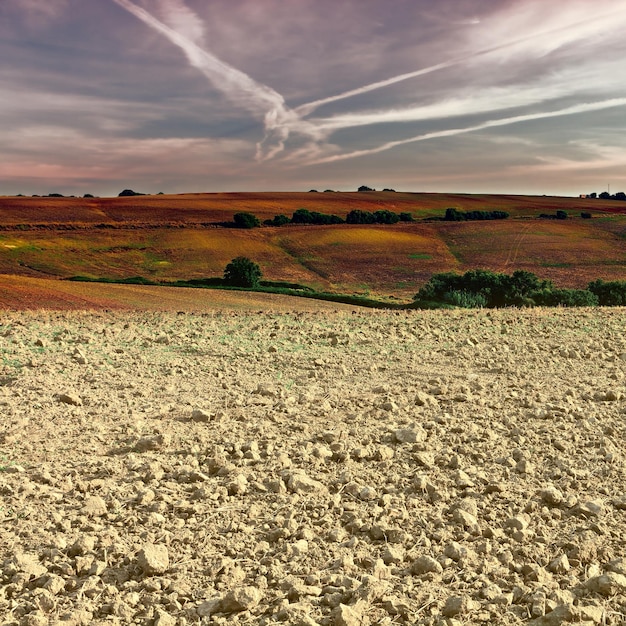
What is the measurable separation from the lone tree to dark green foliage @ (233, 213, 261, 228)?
2164cm

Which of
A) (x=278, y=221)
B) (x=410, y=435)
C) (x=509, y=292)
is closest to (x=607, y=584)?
(x=410, y=435)

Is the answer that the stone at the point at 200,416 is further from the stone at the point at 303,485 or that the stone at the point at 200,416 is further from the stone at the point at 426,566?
the stone at the point at 426,566

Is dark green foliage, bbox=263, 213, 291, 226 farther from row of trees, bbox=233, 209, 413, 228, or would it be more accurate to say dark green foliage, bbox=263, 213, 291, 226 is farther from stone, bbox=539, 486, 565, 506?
stone, bbox=539, 486, 565, 506

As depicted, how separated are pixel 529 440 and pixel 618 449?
79 cm

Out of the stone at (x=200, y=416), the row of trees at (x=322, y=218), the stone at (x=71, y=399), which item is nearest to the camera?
the stone at (x=200, y=416)

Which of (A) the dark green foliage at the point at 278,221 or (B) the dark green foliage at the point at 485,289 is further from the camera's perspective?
(A) the dark green foliage at the point at 278,221

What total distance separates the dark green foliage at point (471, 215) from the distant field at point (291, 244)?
7.45 ft

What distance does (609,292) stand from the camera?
127ft

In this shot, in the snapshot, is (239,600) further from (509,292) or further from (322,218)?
(322,218)

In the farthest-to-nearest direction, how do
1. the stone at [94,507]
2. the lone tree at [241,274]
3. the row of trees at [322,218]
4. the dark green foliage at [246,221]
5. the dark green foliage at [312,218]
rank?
the dark green foliage at [312,218] < the row of trees at [322,218] < the dark green foliage at [246,221] < the lone tree at [241,274] < the stone at [94,507]

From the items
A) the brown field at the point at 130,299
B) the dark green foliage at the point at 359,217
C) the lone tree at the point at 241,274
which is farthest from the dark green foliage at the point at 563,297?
the dark green foliage at the point at 359,217

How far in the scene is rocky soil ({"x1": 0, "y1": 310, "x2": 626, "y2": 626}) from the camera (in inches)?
150

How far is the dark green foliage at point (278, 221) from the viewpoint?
216 ft

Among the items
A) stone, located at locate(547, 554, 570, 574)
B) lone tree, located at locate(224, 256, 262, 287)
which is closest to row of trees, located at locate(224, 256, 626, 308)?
lone tree, located at locate(224, 256, 262, 287)
